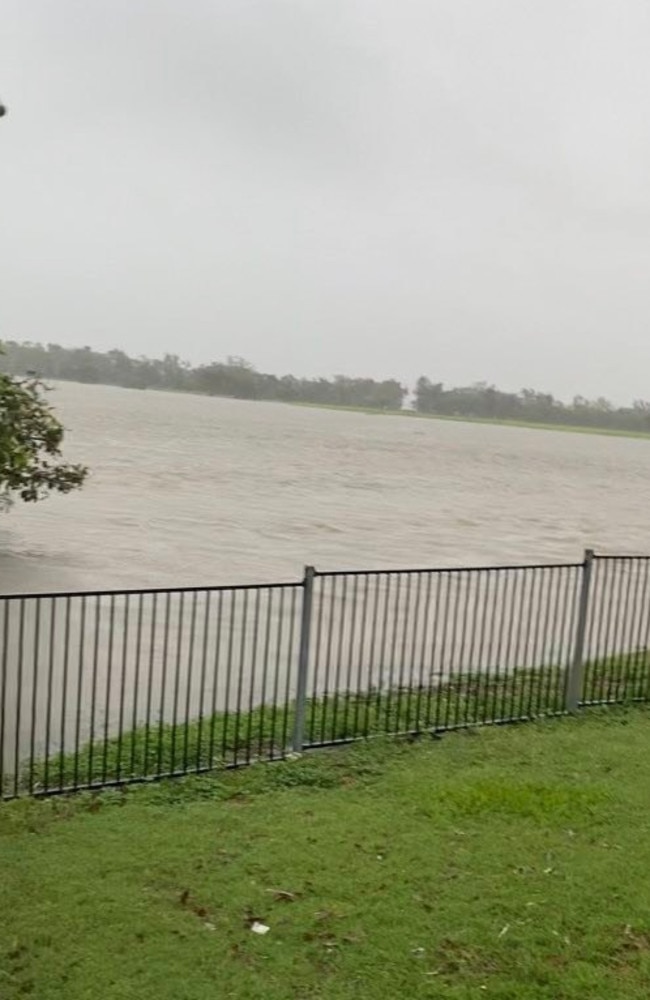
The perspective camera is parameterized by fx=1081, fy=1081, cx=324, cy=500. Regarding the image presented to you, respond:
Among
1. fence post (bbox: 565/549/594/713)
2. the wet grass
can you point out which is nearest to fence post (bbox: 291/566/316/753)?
the wet grass

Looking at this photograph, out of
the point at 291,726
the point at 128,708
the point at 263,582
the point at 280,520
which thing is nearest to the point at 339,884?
the point at 291,726

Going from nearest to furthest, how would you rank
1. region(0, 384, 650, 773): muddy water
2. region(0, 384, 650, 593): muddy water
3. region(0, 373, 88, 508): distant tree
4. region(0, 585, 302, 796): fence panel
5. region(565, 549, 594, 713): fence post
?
region(0, 585, 302, 796): fence panel
region(565, 549, 594, 713): fence post
region(0, 384, 650, 773): muddy water
region(0, 373, 88, 508): distant tree
region(0, 384, 650, 593): muddy water

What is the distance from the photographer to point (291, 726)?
9.34m

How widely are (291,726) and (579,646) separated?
263 centimetres

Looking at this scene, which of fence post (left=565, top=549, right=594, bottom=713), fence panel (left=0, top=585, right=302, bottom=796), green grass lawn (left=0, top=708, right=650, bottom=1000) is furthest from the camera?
fence post (left=565, top=549, right=594, bottom=713)

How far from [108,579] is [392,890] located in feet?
56.2

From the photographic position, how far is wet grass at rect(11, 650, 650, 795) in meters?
7.83

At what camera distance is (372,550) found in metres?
28.9

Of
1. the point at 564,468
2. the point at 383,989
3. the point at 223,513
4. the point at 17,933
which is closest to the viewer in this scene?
the point at 383,989

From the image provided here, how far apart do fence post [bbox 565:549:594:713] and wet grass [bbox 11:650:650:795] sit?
0.59 feet

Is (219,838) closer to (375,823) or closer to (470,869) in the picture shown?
(375,823)

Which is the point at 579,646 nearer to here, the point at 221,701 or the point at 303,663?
the point at 303,663

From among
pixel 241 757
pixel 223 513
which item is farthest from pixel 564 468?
pixel 241 757

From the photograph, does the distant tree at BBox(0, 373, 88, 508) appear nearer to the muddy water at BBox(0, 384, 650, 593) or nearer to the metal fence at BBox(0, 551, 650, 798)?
the muddy water at BBox(0, 384, 650, 593)
